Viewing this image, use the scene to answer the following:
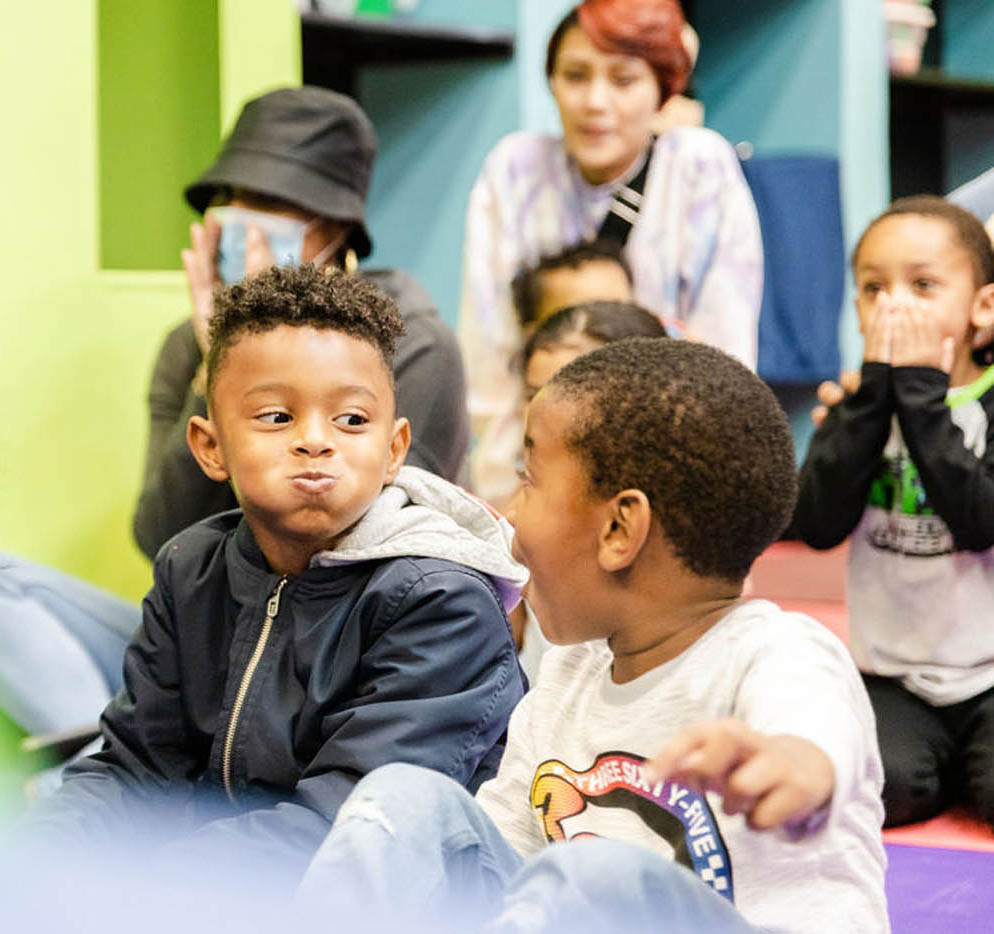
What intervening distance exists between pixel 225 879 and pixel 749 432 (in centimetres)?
48

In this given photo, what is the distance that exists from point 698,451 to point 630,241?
4.39 ft

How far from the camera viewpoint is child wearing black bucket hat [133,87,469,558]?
5.39 feet

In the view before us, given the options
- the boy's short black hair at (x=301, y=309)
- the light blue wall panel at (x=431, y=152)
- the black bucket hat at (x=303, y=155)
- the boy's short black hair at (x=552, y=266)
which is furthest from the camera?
the light blue wall panel at (x=431, y=152)

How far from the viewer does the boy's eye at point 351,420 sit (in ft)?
3.63

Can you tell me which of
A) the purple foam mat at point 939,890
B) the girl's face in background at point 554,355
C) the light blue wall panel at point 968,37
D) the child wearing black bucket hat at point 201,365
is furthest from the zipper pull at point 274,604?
the light blue wall panel at point 968,37

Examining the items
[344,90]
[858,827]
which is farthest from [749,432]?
[344,90]

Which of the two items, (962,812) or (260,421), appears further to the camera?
(962,812)

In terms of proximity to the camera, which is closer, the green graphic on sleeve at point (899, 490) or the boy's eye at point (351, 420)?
the boy's eye at point (351, 420)

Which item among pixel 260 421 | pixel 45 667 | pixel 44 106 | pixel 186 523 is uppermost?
pixel 44 106

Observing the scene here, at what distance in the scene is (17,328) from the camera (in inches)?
72.4

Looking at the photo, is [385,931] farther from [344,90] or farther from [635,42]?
[344,90]

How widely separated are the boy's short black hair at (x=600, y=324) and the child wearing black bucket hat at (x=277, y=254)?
5.0 inches

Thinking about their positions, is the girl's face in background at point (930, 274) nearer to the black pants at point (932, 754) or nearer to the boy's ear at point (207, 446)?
the black pants at point (932, 754)

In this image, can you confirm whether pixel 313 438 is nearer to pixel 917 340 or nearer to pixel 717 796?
pixel 717 796
